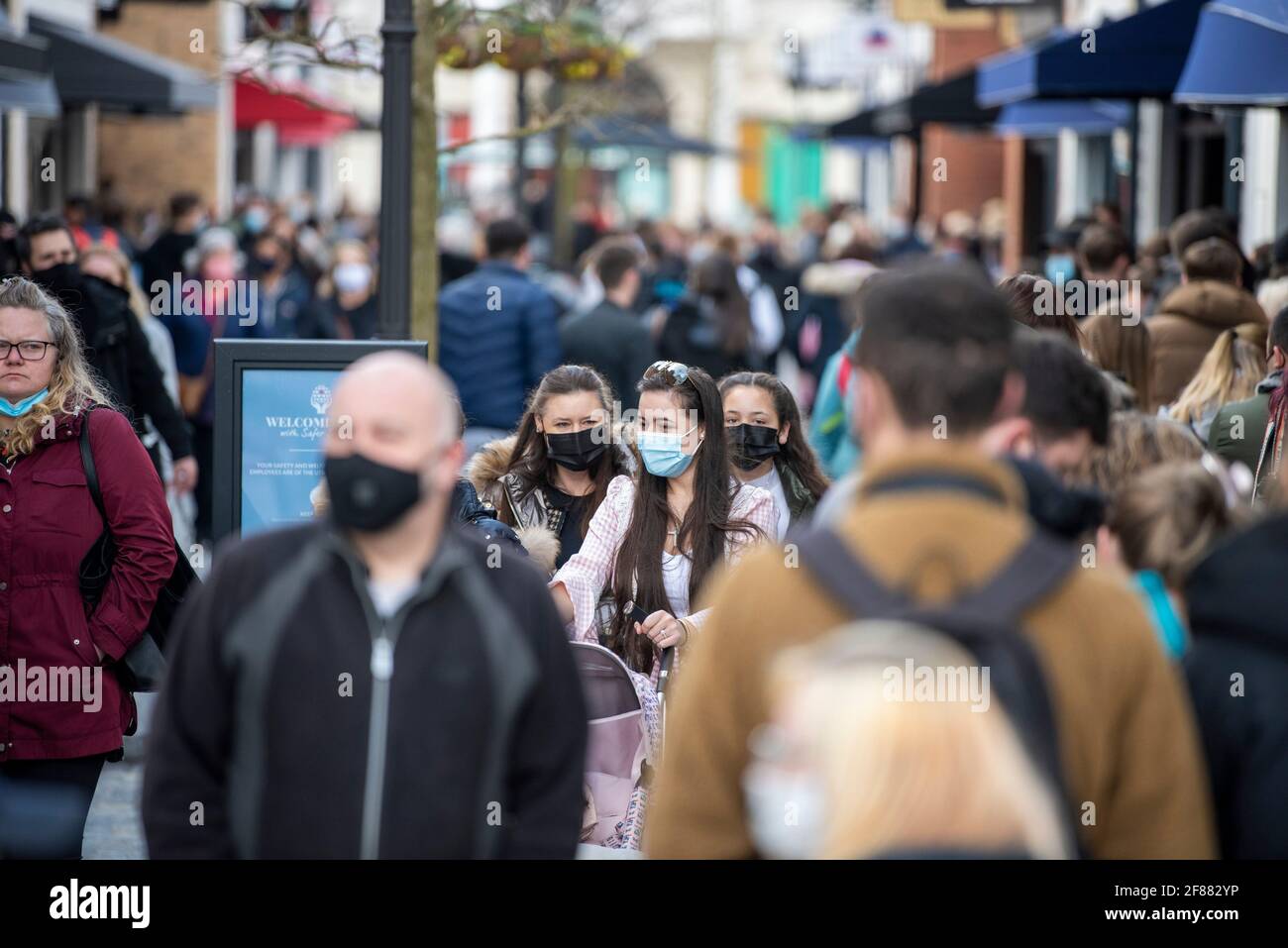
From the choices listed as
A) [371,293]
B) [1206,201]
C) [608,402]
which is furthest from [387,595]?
[1206,201]

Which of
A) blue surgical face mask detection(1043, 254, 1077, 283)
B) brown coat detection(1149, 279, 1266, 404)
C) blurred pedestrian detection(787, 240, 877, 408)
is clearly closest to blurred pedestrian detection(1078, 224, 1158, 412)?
brown coat detection(1149, 279, 1266, 404)

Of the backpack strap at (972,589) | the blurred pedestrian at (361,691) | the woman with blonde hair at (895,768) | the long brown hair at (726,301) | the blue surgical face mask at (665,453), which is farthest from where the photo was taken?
the long brown hair at (726,301)

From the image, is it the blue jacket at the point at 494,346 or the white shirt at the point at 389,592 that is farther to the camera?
the blue jacket at the point at 494,346

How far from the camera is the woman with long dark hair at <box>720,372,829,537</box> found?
6422 mm

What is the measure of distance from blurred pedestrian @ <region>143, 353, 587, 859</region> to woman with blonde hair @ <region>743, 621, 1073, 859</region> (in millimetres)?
928

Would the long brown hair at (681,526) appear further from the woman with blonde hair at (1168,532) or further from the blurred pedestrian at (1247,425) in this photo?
the woman with blonde hair at (1168,532)

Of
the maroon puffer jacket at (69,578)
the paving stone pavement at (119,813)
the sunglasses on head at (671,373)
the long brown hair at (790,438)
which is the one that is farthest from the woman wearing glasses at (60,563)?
the long brown hair at (790,438)

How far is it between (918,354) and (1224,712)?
969 mm

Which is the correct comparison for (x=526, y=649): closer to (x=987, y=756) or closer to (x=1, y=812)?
(x=987, y=756)

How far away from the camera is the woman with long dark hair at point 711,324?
12.2 metres

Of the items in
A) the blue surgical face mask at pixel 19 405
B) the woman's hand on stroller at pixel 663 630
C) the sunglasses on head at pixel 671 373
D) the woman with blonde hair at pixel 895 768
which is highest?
the sunglasses on head at pixel 671 373

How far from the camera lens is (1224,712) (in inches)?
131

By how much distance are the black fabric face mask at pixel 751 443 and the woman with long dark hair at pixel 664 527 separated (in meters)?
0.46

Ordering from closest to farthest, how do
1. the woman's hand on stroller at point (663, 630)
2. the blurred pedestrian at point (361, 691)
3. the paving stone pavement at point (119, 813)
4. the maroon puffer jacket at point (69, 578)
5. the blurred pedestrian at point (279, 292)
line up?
the blurred pedestrian at point (361, 691)
the maroon puffer jacket at point (69, 578)
the woman's hand on stroller at point (663, 630)
the paving stone pavement at point (119, 813)
the blurred pedestrian at point (279, 292)
